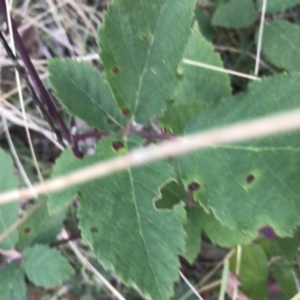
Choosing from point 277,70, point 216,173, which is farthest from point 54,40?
point 216,173

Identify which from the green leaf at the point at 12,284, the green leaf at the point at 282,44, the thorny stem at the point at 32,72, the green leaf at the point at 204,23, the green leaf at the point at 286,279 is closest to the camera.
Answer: the thorny stem at the point at 32,72

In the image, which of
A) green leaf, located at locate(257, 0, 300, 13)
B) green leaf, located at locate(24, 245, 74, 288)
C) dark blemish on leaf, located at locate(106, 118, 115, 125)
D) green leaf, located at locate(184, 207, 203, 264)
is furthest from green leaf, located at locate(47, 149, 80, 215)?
green leaf, located at locate(257, 0, 300, 13)

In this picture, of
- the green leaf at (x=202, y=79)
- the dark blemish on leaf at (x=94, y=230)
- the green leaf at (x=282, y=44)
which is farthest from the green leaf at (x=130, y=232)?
the green leaf at (x=282, y=44)

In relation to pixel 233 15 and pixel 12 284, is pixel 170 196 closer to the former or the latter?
pixel 12 284

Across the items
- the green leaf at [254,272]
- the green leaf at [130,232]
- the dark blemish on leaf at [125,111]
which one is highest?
the dark blemish on leaf at [125,111]

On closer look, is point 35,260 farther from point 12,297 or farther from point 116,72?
point 116,72

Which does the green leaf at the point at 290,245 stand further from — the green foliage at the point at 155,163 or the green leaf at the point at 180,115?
the green leaf at the point at 180,115
